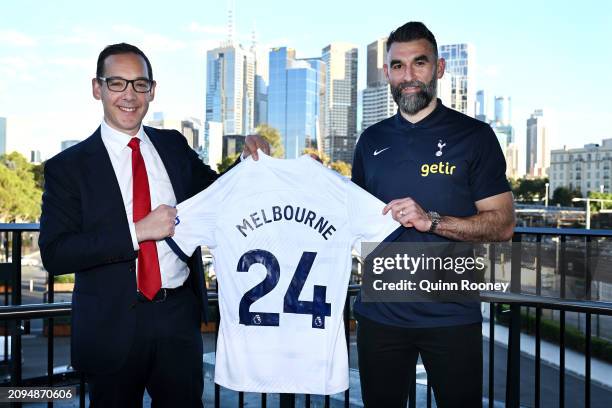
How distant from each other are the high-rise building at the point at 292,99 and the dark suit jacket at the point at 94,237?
5957 inches

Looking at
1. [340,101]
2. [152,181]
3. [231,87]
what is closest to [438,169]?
[152,181]

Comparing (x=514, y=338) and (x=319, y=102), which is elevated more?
(x=319, y=102)

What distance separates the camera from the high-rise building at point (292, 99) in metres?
158

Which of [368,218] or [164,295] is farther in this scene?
[368,218]

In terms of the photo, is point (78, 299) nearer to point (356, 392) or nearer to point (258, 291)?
point (258, 291)

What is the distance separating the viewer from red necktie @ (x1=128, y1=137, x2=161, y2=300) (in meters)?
2.69

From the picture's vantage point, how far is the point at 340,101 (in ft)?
597

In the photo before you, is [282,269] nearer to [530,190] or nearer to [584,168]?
[530,190]

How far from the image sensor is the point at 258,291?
9.70 ft

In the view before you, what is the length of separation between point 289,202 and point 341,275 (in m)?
0.46

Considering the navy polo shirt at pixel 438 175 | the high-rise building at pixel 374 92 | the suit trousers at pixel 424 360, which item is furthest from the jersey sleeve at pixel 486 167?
the high-rise building at pixel 374 92

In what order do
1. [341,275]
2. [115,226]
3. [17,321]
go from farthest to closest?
1. [17,321]
2. [341,275]
3. [115,226]

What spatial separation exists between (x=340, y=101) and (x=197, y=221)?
598ft

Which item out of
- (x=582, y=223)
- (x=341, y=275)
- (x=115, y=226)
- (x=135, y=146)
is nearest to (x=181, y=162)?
(x=135, y=146)
